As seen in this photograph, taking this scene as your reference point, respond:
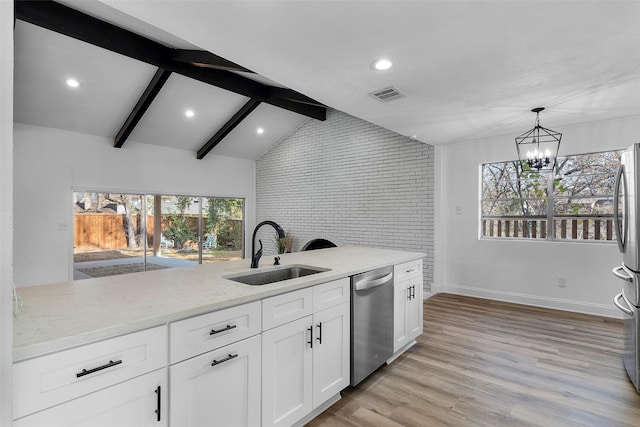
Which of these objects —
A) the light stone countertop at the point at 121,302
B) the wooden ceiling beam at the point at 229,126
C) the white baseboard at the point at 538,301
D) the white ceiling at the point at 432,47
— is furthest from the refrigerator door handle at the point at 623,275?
the wooden ceiling beam at the point at 229,126

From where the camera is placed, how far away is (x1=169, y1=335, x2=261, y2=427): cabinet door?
136 centimetres

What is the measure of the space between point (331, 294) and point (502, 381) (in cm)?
163

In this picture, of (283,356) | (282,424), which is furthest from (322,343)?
(282,424)

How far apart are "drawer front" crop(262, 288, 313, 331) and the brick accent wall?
3.73 metres

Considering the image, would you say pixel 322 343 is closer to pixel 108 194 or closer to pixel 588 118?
pixel 588 118

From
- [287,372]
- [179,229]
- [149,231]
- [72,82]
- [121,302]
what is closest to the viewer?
[121,302]

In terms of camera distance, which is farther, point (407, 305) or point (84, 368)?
point (407, 305)

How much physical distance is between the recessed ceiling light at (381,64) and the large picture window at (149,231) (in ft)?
18.1

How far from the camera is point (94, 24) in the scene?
362 centimetres

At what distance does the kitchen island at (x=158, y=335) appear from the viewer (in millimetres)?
1058

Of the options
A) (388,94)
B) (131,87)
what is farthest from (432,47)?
(131,87)

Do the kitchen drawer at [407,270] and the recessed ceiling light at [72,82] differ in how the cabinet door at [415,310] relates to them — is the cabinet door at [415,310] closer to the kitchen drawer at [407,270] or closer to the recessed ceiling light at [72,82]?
the kitchen drawer at [407,270]

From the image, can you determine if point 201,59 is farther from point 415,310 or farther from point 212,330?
point 415,310

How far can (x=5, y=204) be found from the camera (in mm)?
883
